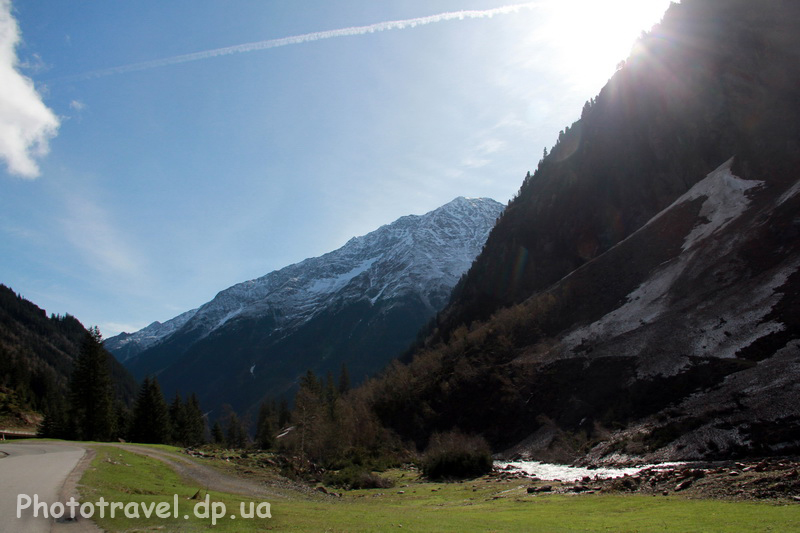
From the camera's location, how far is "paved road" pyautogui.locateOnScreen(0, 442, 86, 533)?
43.5ft

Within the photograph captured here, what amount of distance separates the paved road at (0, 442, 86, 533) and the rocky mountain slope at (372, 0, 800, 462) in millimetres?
39284

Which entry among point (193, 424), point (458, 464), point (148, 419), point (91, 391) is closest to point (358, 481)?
point (458, 464)

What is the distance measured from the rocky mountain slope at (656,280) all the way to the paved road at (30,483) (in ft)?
129

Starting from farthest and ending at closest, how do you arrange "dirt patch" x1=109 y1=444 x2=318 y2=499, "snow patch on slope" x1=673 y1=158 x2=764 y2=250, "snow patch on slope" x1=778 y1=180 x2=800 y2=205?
1. "snow patch on slope" x1=673 y1=158 x2=764 y2=250
2. "snow patch on slope" x1=778 y1=180 x2=800 y2=205
3. "dirt patch" x1=109 y1=444 x2=318 y2=499

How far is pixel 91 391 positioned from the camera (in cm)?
6456

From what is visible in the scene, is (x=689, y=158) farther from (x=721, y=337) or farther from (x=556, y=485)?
(x=556, y=485)

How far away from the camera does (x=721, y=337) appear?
→ 175 feet

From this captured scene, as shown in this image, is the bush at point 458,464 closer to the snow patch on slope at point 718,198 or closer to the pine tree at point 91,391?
the pine tree at point 91,391

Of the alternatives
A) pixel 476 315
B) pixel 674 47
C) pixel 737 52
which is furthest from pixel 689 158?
pixel 476 315

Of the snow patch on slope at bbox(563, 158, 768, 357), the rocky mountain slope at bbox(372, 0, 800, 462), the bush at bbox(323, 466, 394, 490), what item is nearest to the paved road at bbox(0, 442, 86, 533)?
the bush at bbox(323, 466, 394, 490)

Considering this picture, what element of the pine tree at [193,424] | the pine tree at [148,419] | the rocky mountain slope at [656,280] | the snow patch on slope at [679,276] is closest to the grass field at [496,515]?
the rocky mountain slope at [656,280]

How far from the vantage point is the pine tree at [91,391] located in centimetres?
6444

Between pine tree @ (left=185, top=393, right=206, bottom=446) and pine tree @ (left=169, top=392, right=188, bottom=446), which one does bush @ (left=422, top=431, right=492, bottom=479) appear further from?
pine tree @ (left=185, top=393, right=206, bottom=446)

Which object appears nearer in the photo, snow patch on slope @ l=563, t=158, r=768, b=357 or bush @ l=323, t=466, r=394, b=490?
bush @ l=323, t=466, r=394, b=490
